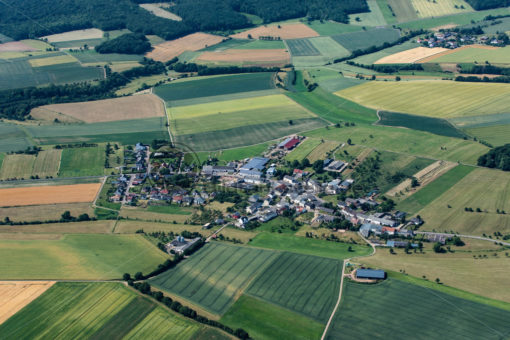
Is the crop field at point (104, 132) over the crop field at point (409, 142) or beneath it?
beneath

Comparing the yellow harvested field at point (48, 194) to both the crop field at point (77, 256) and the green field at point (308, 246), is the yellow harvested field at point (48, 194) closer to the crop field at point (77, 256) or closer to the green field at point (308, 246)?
the crop field at point (77, 256)

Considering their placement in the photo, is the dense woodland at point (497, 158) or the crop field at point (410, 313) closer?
the crop field at point (410, 313)

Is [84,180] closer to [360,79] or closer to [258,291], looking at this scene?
[258,291]

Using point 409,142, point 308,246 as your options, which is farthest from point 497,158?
point 308,246

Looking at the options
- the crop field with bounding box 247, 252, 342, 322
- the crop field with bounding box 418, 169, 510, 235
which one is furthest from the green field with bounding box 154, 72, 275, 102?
the crop field with bounding box 247, 252, 342, 322

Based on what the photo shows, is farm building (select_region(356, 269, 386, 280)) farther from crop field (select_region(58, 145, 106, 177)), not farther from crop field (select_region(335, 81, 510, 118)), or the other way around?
crop field (select_region(335, 81, 510, 118))

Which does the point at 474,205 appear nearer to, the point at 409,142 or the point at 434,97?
the point at 409,142

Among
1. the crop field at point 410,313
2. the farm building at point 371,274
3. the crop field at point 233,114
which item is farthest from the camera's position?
the crop field at point 233,114

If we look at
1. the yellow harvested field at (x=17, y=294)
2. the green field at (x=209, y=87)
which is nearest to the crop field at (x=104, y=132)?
the green field at (x=209, y=87)
